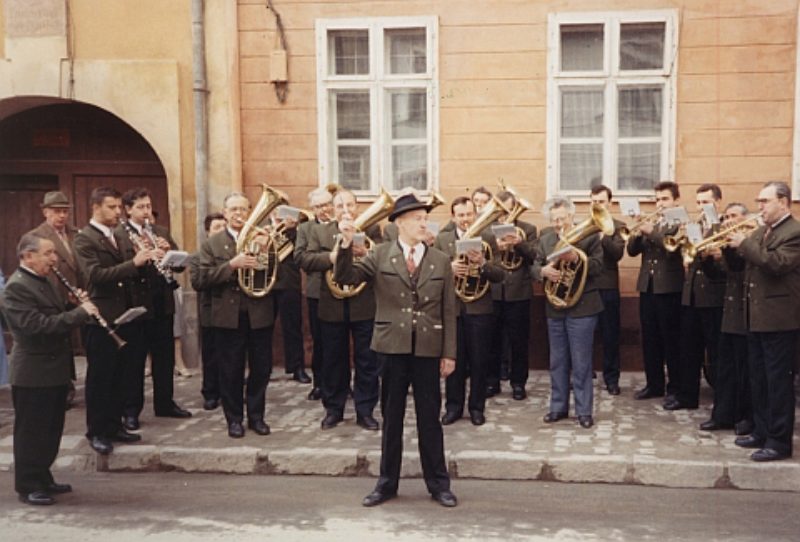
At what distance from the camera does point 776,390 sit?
730 cm

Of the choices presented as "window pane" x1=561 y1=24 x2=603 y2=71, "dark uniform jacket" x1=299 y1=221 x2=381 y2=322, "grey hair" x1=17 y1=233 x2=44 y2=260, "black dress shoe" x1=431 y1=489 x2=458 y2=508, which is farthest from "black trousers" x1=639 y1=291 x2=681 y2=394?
"grey hair" x1=17 y1=233 x2=44 y2=260

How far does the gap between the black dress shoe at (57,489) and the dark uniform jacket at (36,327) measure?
2.54 ft

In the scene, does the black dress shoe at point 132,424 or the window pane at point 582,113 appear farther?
the window pane at point 582,113

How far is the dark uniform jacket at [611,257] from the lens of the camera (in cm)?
901

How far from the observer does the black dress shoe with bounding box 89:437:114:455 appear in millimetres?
7781

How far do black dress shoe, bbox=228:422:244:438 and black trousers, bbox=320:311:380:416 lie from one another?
2.71 feet

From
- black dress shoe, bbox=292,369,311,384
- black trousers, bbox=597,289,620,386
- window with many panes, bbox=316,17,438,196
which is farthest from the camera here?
window with many panes, bbox=316,17,438,196

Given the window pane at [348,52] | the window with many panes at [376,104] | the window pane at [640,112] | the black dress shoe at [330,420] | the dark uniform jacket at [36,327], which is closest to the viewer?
the dark uniform jacket at [36,327]

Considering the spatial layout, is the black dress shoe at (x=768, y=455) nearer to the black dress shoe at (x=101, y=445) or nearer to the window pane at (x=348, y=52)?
the black dress shoe at (x=101, y=445)

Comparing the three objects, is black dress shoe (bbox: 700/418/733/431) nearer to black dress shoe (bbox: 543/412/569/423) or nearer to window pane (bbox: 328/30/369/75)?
black dress shoe (bbox: 543/412/569/423)

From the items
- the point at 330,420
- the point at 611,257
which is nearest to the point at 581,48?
the point at 611,257

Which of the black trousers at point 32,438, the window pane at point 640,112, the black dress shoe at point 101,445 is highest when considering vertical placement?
the window pane at point 640,112

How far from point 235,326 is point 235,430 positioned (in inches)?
36.4

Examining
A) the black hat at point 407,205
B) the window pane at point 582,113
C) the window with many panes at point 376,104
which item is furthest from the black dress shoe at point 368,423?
the window pane at point 582,113
